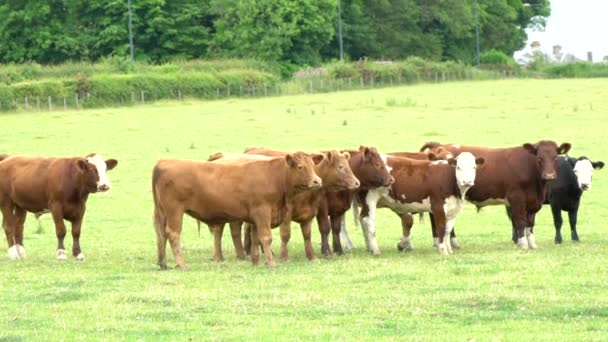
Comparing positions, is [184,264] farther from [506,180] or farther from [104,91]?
[104,91]

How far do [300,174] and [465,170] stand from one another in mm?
2589

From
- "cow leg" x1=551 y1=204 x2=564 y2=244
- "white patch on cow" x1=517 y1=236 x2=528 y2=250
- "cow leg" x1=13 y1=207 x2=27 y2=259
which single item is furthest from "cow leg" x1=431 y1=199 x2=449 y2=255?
"cow leg" x1=13 y1=207 x2=27 y2=259

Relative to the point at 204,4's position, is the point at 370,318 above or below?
below

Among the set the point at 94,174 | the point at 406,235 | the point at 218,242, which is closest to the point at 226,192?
the point at 218,242

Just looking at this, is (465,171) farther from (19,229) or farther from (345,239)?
(19,229)

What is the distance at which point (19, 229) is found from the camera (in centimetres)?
2027

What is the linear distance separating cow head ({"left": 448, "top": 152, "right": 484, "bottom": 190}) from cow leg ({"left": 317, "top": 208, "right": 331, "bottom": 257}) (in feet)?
6.73

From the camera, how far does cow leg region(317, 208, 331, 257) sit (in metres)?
19.5

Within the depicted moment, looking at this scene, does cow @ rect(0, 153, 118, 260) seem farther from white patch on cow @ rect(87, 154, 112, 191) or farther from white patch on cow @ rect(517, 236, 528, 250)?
white patch on cow @ rect(517, 236, 528, 250)

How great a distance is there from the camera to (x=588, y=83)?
80.1 metres

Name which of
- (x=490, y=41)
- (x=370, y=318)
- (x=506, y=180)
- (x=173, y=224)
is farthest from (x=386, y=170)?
(x=490, y=41)

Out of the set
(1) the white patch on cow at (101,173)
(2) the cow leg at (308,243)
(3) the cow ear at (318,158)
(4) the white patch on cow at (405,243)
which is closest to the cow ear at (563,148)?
(4) the white patch on cow at (405,243)

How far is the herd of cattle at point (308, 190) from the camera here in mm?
18188

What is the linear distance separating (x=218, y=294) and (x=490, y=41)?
11153cm
